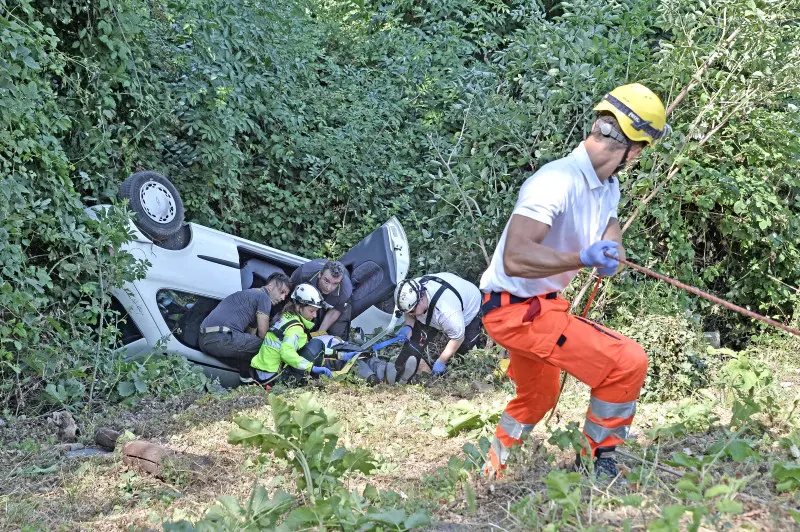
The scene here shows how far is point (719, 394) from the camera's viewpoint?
21.5ft

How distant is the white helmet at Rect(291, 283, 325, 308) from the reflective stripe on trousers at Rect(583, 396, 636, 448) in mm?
5140

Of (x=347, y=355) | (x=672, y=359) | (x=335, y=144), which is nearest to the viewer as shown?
(x=672, y=359)

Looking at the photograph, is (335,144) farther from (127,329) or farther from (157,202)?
(127,329)

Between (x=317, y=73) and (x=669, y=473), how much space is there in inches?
392

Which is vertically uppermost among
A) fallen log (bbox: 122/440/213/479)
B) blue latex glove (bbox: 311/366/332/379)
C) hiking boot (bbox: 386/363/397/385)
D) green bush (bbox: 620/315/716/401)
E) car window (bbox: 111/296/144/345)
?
green bush (bbox: 620/315/716/401)

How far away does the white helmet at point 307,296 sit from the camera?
907cm

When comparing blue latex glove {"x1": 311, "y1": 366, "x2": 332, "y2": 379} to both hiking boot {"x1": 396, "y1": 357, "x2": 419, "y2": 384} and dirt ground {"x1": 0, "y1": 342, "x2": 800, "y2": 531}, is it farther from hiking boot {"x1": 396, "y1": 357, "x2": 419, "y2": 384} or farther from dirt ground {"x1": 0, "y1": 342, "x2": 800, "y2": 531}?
dirt ground {"x1": 0, "y1": 342, "x2": 800, "y2": 531}

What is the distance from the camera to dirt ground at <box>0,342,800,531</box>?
353cm

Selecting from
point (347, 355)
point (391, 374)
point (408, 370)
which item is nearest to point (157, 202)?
point (347, 355)

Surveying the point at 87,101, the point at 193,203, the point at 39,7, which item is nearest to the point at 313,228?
the point at 193,203

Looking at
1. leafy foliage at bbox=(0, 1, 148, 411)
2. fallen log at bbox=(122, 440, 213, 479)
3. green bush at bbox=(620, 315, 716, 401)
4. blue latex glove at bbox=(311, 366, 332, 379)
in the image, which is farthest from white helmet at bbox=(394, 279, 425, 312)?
fallen log at bbox=(122, 440, 213, 479)

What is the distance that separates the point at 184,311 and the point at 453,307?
2512 millimetres

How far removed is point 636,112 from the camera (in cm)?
420

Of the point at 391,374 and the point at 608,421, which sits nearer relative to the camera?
the point at 608,421
